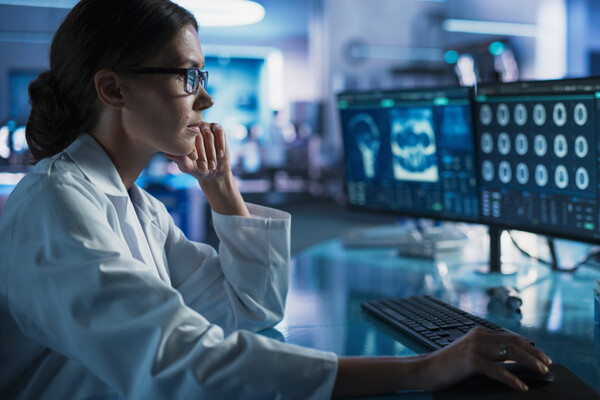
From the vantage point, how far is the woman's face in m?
1.03

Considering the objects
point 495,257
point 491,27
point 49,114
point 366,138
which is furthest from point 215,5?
point 491,27

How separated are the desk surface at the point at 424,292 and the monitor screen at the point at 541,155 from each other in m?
0.17

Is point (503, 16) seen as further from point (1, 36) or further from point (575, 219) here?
point (575, 219)

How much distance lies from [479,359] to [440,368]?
54 mm

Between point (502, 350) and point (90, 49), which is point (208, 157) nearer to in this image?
point (90, 49)

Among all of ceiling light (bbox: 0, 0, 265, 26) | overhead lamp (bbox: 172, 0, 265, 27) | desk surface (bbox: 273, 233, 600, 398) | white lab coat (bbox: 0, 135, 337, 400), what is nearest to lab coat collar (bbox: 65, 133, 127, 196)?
white lab coat (bbox: 0, 135, 337, 400)

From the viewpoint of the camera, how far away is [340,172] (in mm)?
7793

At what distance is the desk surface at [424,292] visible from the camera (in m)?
1.13

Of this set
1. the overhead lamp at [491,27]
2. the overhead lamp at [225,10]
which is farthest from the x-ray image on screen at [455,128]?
the overhead lamp at [491,27]

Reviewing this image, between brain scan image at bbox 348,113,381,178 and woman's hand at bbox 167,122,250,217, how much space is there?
70cm

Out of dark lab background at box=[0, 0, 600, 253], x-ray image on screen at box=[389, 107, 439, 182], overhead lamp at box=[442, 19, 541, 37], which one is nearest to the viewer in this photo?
x-ray image on screen at box=[389, 107, 439, 182]

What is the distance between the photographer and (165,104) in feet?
3.45

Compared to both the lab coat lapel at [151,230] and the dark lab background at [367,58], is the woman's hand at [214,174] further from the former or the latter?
the dark lab background at [367,58]

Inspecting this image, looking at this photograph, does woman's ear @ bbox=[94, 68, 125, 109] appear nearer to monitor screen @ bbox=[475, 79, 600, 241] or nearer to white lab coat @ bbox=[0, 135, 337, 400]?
white lab coat @ bbox=[0, 135, 337, 400]
